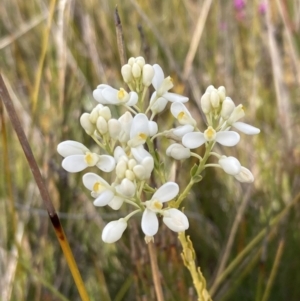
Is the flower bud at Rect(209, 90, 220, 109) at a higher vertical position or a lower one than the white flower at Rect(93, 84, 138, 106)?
lower

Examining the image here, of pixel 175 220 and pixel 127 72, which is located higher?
pixel 127 72

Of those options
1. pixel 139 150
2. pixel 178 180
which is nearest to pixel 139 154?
pixel 139 150

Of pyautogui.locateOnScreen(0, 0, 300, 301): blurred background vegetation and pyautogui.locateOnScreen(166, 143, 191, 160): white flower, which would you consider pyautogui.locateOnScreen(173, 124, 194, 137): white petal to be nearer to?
pyautogui.locateOnScreen(166, 143, 191, 160): white flower

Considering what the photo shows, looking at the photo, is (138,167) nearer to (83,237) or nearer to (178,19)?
(83,237)

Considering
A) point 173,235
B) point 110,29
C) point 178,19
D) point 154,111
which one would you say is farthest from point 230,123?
point 178,19

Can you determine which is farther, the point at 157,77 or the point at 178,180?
the point at 178,180

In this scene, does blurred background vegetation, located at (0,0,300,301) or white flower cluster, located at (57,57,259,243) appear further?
blurred background vegetation, located at (0,0,300,301)

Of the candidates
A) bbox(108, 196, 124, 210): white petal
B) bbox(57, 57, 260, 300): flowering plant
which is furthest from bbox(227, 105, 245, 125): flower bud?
bbox(108, 196, 124, 210): white petal

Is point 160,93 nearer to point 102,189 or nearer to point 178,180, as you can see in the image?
point 102,189

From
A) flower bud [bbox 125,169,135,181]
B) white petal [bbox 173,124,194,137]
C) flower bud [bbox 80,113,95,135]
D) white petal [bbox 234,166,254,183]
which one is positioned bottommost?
white petal [bbox 234,166,254,183]
